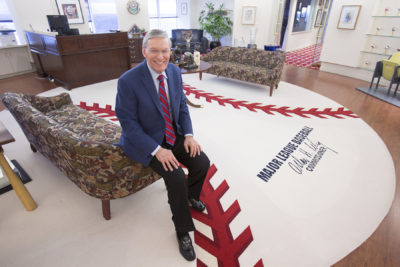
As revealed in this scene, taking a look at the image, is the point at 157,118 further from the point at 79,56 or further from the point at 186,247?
the point at 79,56

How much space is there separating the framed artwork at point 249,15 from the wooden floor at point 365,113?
83.3 inches

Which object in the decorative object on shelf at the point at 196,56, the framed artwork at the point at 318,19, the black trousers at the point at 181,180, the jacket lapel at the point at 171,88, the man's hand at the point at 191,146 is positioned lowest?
the black trousers at the point at 181,180

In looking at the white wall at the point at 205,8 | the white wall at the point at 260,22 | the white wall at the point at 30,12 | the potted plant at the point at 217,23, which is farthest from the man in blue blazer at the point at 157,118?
the white wall at the point at 205,8

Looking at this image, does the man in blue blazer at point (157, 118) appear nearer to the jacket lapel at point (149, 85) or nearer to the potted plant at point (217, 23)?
the jacket lapel at point (149, 85)

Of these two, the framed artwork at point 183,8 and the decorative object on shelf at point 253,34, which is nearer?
the decorative object on shelf at point 253,34

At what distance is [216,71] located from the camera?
561cm

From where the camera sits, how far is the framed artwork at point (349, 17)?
5.98 m

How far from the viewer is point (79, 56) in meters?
5.21

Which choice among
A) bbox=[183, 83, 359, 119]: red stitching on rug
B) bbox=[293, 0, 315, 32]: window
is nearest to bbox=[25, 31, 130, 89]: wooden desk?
bbox=[183, 83, 359, 119]: red stitching on rug

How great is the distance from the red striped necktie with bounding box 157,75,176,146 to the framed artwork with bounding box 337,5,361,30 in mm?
6619

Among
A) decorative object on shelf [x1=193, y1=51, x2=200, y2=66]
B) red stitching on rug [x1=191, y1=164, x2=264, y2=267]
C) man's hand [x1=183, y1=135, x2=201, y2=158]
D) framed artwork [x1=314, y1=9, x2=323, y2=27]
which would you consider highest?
framed artwork [x1=314, y1=9, x2=323, y2=27]

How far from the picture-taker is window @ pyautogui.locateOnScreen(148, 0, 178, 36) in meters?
9.18

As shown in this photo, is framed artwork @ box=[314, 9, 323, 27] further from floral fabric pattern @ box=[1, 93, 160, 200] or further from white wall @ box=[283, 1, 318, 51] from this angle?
floral fabric pattern @ box=[1, 93, 160, 200]

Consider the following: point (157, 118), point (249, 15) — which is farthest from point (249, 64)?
point (157, 118)
